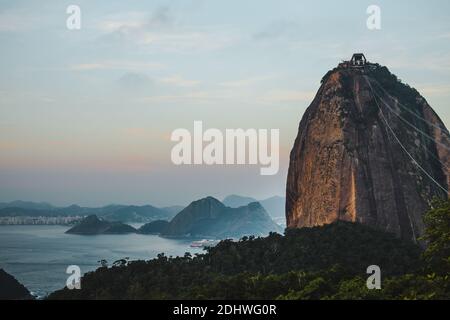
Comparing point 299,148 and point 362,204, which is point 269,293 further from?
point 299,148

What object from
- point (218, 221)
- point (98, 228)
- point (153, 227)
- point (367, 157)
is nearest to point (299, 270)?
point (367, 157)

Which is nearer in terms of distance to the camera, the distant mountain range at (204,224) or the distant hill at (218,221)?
the distant mountain range at (204,224)

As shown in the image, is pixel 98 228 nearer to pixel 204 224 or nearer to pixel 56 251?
pixel 204 224

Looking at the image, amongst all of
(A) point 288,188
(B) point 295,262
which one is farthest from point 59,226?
(B) point 295,262

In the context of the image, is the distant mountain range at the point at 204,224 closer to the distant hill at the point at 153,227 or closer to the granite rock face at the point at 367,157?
the distant hill at the point at 153,227

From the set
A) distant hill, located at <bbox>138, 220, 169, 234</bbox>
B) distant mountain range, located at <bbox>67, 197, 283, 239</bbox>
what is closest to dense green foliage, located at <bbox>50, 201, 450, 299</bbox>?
distant mountain range, located at <bbox>67, 197, 283, 239</bbox>

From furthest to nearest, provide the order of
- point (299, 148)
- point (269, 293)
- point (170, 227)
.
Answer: point (170, 227), point (299, 148), point (269, 293)

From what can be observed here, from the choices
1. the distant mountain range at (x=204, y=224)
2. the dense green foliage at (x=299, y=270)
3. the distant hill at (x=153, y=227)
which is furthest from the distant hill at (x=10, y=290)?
the distant hill at (x=153, y=227)
